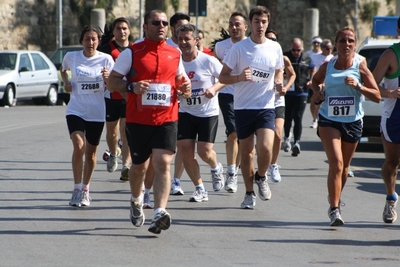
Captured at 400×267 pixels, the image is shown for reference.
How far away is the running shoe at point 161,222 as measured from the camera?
331 inches

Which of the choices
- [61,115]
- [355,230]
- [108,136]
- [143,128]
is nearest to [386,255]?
[355,230]

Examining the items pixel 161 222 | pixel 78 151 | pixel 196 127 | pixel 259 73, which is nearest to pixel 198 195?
pixel 196 127

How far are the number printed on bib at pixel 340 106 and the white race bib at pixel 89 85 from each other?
102 inches

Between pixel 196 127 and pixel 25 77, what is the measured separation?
1887cm

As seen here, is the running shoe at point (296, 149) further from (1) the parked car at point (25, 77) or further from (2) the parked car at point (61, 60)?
(2) the parked car at point (61, 60)

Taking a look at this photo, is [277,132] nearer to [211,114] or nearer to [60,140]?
[211,114]

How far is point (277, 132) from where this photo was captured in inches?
505

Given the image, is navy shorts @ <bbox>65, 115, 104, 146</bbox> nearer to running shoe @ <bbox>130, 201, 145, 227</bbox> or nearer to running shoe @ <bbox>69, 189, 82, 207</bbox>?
running shoe @ <bbox>69, 189, 82, 207</bbox>

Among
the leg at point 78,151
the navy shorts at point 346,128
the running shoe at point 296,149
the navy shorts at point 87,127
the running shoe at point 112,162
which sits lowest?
the running shoe at point 296,149

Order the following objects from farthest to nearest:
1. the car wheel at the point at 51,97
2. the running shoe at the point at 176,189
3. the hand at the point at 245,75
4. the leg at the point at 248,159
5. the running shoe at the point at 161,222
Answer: the car wheel at the point at 51,97 → the running shoe at the point at 176,189 → the leg at the point at 248,159 → the hand at the point at 245,75 → the running shoe at the point at 161,222

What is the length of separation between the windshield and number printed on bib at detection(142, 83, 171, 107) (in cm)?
2091

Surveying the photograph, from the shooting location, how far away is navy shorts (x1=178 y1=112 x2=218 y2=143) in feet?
36.0

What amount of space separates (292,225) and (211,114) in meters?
2.05

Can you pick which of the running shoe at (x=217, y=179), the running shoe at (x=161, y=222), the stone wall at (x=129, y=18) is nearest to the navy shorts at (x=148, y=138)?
the running shoe at (x=161, y=222)
